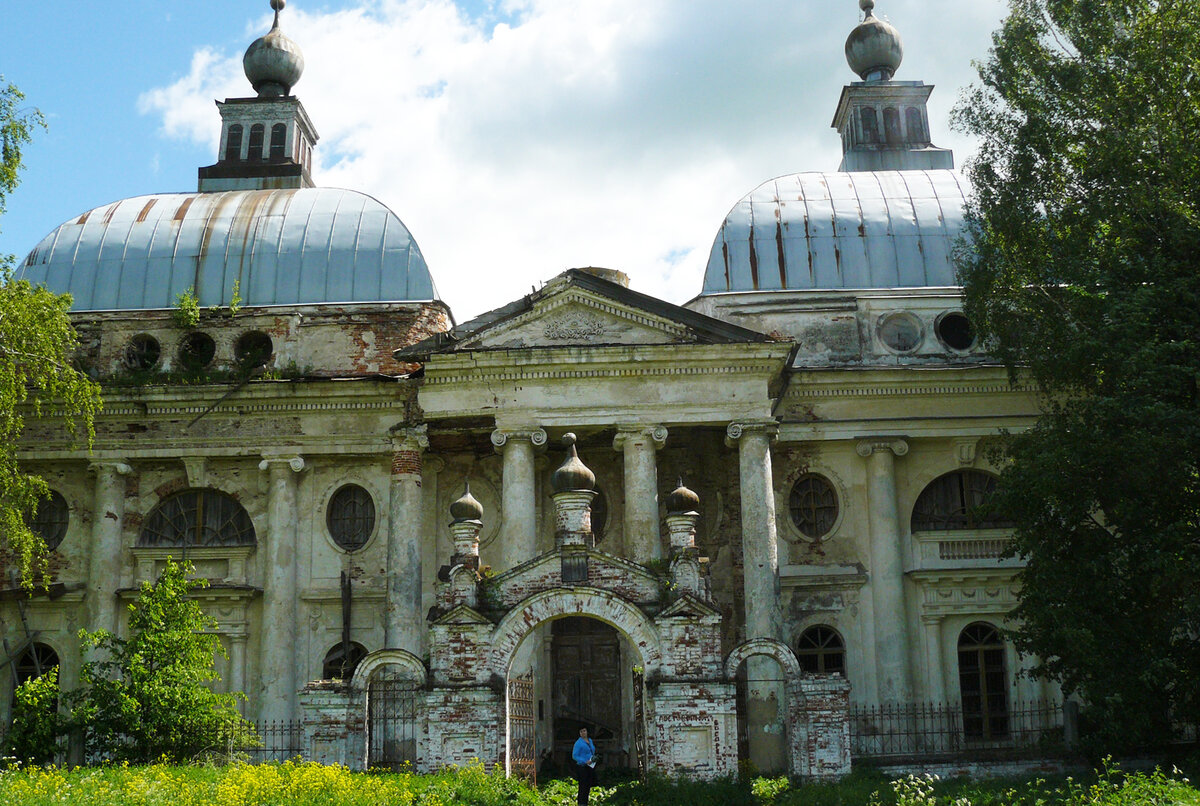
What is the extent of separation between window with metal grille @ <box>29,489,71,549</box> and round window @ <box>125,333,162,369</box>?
2.78 m

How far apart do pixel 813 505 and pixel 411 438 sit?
24.1ft

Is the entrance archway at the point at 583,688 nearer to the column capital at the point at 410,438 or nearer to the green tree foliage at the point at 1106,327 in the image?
the column capital at the point at 410,438

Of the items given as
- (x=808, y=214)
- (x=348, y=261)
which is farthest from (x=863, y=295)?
(x=348, y=261)

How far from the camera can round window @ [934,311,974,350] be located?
22.9m

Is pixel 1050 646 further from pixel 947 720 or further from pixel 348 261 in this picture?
pixel 348 261

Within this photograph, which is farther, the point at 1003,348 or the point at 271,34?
the point at 271,34

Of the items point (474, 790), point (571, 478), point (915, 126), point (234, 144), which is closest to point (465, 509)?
point (571, 478)

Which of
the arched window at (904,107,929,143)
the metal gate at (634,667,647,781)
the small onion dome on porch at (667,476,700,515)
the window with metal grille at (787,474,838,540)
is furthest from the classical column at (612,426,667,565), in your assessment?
the arched window at (904,107,929,143)

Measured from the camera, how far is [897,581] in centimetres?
2125

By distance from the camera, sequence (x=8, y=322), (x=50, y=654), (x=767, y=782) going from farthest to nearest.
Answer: (x=50, y=654) < (x=8, y=322) < (x=767, y=782)

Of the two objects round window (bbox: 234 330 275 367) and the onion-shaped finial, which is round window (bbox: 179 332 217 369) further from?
the onion-shaped finial

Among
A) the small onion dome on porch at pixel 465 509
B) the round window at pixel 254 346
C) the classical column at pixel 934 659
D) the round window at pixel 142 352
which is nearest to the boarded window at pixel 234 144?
the round window at pixel 142 352

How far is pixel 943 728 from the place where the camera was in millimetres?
20562

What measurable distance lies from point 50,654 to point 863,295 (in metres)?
16.3
